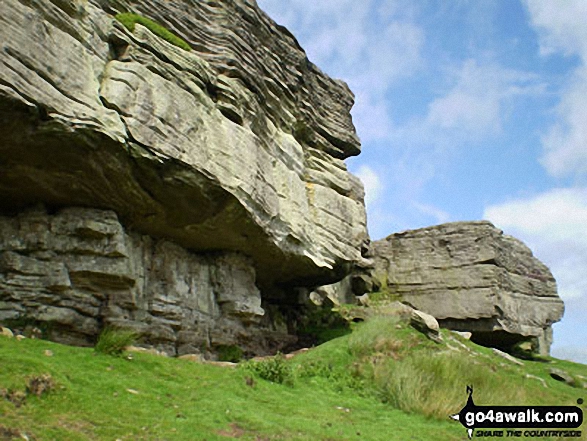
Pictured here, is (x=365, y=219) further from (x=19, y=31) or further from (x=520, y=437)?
(x=19, y=31)

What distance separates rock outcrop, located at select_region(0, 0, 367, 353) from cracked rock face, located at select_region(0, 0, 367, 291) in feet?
0.14

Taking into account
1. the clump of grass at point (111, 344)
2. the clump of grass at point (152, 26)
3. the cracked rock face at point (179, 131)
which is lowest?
the clump of grass at point (111, 344)

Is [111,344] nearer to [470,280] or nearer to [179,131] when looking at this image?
[179,131]

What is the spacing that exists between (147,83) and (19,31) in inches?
130

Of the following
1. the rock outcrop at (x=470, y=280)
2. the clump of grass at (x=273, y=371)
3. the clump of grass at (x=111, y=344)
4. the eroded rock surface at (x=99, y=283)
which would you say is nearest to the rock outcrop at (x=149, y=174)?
the eroded rock surface at (x=99, y=283)

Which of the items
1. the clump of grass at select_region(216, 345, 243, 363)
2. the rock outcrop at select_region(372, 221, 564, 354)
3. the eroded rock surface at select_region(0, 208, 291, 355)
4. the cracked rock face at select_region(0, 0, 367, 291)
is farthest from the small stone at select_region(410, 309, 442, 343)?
the rock outcrop at select_region(372, 221, 564, 354)

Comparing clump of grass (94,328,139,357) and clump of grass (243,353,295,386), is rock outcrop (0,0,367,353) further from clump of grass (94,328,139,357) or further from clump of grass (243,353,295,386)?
clump of grass (243,353,295,386)

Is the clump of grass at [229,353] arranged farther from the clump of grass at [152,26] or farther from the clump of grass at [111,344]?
the clump of grass at [152,26]

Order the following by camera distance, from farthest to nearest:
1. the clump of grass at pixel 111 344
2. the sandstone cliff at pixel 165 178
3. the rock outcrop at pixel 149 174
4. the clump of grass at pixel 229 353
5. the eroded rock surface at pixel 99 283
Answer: the clump of grass at pixel 229 353 < the eroded rock surface at pixel 99 283 < the sandstone cliff at pixel 165 178 < the rock outcrop at pixel 149 174 < the clump of grass at pixel 111 344

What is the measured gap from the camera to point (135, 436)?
23.1 feet

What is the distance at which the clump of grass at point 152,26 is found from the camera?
45.8 feet

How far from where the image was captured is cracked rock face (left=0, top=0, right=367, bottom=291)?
34.9 ft

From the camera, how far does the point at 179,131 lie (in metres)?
13.2

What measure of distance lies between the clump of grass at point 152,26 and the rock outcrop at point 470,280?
20.3 m
